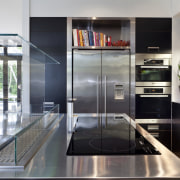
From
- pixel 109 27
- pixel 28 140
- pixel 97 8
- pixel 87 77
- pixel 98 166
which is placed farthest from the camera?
pixel 109 27

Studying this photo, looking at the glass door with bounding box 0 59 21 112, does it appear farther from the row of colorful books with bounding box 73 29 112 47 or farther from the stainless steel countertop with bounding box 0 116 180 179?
the row of colorful books with bounding box 73 29 112 47

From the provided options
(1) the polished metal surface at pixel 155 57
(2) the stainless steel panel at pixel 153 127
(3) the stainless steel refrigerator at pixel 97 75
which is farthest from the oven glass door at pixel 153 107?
(1) the polished metal surface at pixel 155 57

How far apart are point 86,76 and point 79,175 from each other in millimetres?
2555

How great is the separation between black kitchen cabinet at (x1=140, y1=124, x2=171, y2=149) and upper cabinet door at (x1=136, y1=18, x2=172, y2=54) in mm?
1169

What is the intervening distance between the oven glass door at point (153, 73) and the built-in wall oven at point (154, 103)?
0.47ft

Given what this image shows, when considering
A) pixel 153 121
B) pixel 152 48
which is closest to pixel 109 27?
pixel 152 48

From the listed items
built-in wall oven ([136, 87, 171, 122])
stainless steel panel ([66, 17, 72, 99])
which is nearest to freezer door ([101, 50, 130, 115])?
built-in wall oven ([136, 87, 171, 122])

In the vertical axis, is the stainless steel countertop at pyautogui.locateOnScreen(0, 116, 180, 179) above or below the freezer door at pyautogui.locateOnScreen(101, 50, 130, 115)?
below

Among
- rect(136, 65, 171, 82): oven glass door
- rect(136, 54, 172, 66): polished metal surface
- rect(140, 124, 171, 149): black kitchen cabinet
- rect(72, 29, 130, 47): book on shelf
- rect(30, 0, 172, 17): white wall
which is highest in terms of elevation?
rect(30, 0, 172, 17): white wall

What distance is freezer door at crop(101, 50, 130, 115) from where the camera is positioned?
319cm

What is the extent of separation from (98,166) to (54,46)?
2621 millimetres

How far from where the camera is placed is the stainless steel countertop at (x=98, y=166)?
0.67m

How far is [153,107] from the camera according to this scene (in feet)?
10.5

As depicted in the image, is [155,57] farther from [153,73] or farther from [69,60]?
[69,60]
